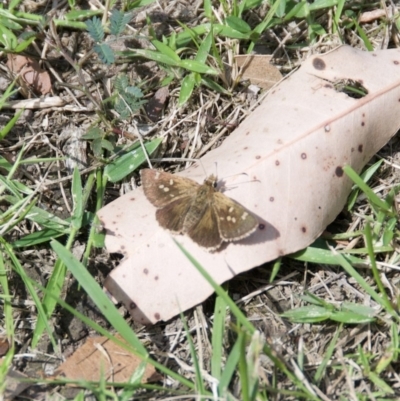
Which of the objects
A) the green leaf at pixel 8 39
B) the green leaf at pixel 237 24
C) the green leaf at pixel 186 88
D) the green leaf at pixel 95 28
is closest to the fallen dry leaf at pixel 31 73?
the green leaf at pixel 8 39

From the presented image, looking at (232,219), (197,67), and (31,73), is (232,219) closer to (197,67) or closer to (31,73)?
(197,67)

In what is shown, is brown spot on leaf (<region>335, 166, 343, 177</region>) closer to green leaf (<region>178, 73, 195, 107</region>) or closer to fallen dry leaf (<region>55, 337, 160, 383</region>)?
green leaf (<region>178, 73, 195, 107</region>)

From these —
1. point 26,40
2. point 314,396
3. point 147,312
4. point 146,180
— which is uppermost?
point 26,40

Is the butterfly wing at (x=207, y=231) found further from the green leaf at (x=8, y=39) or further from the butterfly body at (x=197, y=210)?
the green leaf at (x=8, y=39)

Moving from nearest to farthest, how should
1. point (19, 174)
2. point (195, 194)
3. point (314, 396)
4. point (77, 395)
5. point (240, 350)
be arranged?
point (240, 350) → point (314, 396) → point (77, 395) → point (195, 194) → point (19, 174)

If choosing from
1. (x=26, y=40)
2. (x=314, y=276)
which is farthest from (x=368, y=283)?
(x=26, y=40)

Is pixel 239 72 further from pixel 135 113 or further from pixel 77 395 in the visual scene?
pixel 77 395

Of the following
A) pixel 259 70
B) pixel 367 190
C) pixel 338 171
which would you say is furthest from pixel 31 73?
pixel 367 190

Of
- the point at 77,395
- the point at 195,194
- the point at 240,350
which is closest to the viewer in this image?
the point at 240,350
